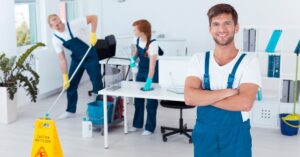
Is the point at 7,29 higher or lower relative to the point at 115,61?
higher

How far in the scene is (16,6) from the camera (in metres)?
6.24

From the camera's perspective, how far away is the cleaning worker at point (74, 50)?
534cm

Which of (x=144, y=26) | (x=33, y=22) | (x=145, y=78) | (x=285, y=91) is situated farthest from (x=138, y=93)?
(x=33, y=22)

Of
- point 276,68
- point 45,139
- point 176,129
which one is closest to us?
point 45,139

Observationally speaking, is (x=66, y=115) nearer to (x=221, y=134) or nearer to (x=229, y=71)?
(x=221, y=134)

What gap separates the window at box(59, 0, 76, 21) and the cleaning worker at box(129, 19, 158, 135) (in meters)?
3.09

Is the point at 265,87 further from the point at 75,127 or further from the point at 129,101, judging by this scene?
the point at 75,127

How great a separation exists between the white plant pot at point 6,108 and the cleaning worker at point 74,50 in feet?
2.05

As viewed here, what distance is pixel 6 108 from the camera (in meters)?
5.34

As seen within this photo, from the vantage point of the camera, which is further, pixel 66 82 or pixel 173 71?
pixel 66 82

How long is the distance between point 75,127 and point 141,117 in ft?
2.86


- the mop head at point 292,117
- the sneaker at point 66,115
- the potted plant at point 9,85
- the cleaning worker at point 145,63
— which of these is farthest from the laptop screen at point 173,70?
the potted plant at point 9,85

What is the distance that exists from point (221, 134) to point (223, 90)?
0.78ft

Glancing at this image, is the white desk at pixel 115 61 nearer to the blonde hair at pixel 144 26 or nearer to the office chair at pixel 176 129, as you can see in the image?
the blonde hair at pixel 144 26
